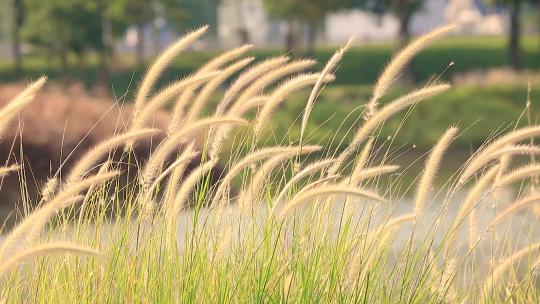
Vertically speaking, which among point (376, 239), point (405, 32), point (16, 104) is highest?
point (16, 104)

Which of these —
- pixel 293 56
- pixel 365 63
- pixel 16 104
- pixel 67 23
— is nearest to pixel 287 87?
pixel 16 104

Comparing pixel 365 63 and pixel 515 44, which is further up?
pixel 515 44

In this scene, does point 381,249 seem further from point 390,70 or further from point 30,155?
point 30,155

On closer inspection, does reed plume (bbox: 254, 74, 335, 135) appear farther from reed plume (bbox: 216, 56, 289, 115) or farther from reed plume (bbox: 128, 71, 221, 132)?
reed plume (bbox: 128, 71, 221, 132)

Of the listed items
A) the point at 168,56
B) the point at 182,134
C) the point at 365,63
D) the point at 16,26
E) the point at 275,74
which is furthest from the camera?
the point at 365,63

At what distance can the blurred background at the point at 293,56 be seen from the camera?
11.6 metres

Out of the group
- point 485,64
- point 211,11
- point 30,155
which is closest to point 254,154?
point 30,155

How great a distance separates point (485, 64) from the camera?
161 ft

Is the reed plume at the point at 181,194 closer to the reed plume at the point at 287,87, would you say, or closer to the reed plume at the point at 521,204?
the reed plume at the point at 287,87

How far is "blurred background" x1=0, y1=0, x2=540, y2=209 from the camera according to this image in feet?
38.1

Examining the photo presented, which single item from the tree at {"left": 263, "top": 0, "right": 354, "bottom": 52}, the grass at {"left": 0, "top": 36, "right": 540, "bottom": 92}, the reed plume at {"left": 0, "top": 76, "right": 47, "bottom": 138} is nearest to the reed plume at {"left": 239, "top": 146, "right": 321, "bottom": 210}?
the reed plume at {"left": 0, "top": 76, "right": 47, "bottom": 138}

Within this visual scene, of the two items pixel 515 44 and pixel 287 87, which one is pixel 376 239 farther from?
pixel 515 44

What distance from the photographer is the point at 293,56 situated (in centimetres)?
1054

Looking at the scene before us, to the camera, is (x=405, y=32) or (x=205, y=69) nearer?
(x=205, y=69)
